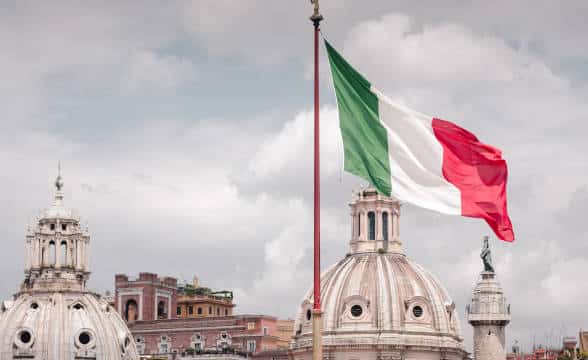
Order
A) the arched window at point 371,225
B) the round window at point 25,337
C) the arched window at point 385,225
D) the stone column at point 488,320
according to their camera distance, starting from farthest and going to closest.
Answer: the arched window at point 385,225, the arched window at point 371,225, the round window at point 25,337, the stone column at point 488,320

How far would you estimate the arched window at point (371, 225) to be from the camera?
388 ft

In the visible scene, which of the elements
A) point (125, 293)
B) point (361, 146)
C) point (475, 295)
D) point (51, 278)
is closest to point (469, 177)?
point (361, 146)

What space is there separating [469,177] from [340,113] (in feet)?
9.01

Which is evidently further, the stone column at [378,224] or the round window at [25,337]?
the round window at [25,337]

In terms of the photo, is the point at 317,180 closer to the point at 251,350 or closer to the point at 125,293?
the point at 251,350

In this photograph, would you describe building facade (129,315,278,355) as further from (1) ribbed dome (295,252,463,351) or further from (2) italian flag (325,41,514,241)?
(2) italian flag (325,41,514,241)

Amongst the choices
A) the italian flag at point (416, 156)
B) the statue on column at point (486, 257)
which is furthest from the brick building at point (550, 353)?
the italian flag at point (416, 156)

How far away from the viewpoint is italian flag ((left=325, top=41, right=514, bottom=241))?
26.0 metres

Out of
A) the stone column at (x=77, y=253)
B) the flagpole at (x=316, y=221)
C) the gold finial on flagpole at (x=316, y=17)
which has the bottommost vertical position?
the flagpole at (x=316, y=221)

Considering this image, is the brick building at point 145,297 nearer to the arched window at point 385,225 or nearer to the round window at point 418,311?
the arched window at point 385,225

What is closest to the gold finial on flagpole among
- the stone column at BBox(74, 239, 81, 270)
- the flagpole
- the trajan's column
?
the flagpole

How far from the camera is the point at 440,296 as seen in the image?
113 metres

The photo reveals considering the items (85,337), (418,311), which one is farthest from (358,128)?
(85,337)

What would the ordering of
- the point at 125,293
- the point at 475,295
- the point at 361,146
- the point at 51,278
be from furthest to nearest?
the point at 125,293 → the point at 51,278 → the point at 475,295 → the point at 361,146
